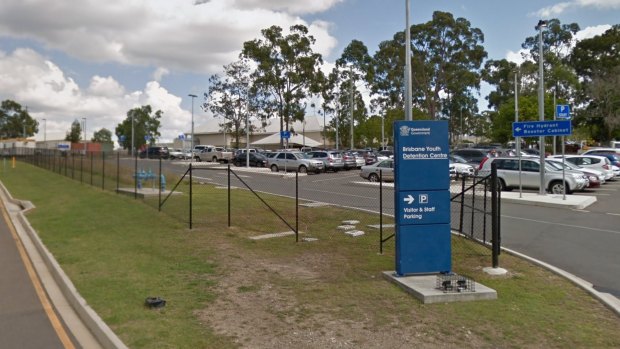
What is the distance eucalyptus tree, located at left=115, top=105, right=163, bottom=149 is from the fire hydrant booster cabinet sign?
112 m

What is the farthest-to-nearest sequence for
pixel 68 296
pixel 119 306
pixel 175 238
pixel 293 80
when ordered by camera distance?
pixel 293 80, pixel 175 238, pixel 68 296, pixel 119 306

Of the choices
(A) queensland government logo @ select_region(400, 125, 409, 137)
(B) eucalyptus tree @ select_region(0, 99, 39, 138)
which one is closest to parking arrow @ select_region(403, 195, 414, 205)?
(A) queensland government logo @ select_region(400, 125, 409, 137)

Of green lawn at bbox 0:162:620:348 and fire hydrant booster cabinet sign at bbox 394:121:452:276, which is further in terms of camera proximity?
fire hydrant booster cabinet sign at bbox 394:121:452:276

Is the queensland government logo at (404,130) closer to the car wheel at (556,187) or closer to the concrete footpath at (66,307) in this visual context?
the concrete footpath at (66,307)

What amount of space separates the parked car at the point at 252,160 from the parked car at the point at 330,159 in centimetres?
789

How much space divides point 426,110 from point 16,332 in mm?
68244

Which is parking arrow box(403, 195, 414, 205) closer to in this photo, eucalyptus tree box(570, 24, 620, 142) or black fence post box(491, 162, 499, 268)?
black fence post box(491, 162, 499, 268)

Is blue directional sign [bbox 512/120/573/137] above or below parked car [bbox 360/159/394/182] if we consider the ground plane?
above

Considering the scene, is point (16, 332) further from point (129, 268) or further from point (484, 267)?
point (484, 267)

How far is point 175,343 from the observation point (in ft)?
17.5

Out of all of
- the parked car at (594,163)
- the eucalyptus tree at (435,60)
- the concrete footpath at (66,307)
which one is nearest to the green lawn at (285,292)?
the concrete footpath at (66,307)

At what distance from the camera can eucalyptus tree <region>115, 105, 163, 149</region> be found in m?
115

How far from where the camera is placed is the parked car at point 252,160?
4859cm

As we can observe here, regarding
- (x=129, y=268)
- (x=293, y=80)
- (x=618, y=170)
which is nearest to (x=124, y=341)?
(x=129, y=268)
